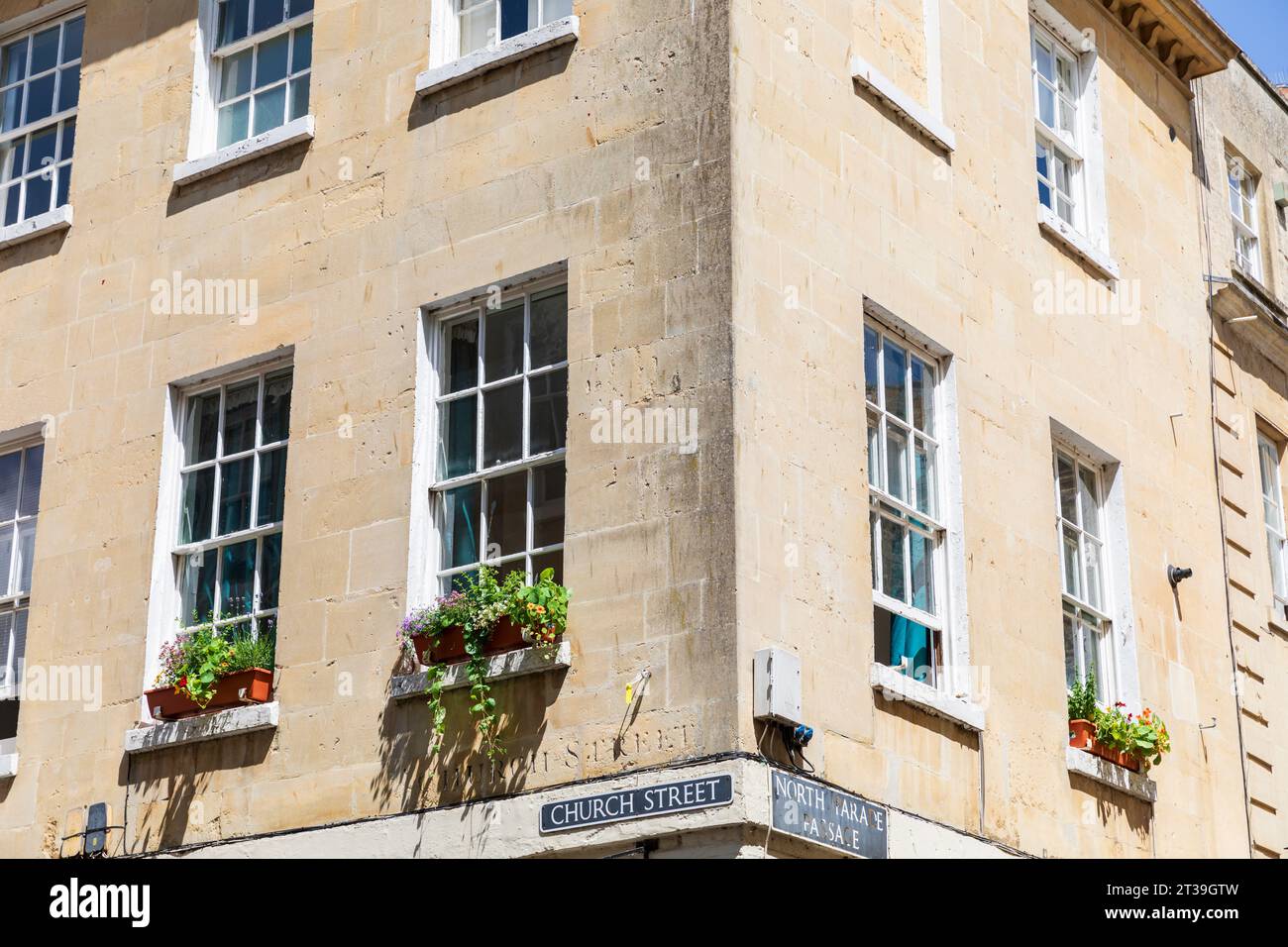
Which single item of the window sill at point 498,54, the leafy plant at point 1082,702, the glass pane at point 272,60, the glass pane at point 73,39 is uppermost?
the glass pane at point 73,39

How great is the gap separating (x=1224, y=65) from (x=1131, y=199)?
231 centimetres

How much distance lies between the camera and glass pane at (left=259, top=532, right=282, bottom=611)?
14016 millimetres

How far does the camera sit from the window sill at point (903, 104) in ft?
46.2

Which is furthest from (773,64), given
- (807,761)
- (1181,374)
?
(1181,374)

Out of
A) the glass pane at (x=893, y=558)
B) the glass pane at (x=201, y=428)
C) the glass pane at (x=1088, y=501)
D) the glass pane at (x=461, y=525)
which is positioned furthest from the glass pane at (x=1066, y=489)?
the glass pane at (x=201, y=428)

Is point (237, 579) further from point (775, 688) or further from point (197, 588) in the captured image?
point (775, 688)

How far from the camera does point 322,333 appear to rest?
14227mm

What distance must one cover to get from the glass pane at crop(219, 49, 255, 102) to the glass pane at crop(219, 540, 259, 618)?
362 cm

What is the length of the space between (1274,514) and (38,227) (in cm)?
1067

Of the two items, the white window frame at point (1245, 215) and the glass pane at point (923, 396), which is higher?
the white window frame at point (1245, 215)

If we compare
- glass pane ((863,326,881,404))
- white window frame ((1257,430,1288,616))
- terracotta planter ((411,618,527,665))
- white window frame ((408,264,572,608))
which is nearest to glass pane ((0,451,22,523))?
white window frame ((408,264,572,608))

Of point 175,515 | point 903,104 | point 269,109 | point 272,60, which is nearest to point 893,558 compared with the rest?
point 903,104

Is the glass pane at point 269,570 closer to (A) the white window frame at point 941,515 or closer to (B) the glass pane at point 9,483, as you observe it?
(B) the glass pane at point 9,483

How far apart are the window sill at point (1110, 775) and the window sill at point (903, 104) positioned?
429cm
